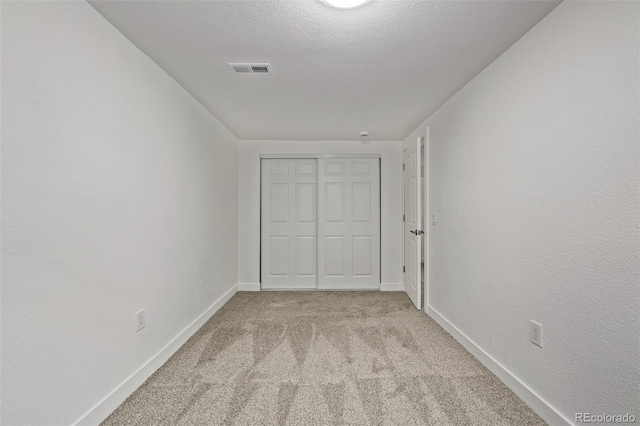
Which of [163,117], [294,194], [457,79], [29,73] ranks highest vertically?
[457,79]

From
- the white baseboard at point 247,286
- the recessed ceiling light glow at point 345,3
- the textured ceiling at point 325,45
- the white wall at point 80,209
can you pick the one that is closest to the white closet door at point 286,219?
the white baseboard at point 247,286

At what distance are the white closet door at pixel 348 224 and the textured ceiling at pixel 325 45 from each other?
1.52 meters

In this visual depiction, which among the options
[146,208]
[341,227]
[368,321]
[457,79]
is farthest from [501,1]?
[341,227]

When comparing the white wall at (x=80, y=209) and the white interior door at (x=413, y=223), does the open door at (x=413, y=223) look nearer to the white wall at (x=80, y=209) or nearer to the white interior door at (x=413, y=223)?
the white interior door at (x=413, y=223)

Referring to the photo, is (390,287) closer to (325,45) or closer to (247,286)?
(247,286)

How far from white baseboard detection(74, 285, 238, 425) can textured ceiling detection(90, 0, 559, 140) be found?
6.92 feet

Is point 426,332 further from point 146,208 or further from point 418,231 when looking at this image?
point 146,208

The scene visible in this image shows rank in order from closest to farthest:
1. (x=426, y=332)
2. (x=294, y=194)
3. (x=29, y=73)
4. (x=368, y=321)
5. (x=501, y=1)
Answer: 1. (x=29, y=73)
2. (x=501, y=1)
3. (x=426, y=332)
4. (x=368, y=321)
5. (x=294, y=194)

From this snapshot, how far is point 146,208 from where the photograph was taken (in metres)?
2.04

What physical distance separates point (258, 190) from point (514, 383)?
3607 mm

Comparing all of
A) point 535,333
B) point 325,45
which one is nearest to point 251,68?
point 325,45

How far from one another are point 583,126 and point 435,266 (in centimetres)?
199

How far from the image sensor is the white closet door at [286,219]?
444 centimetres

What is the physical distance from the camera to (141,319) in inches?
77.6
